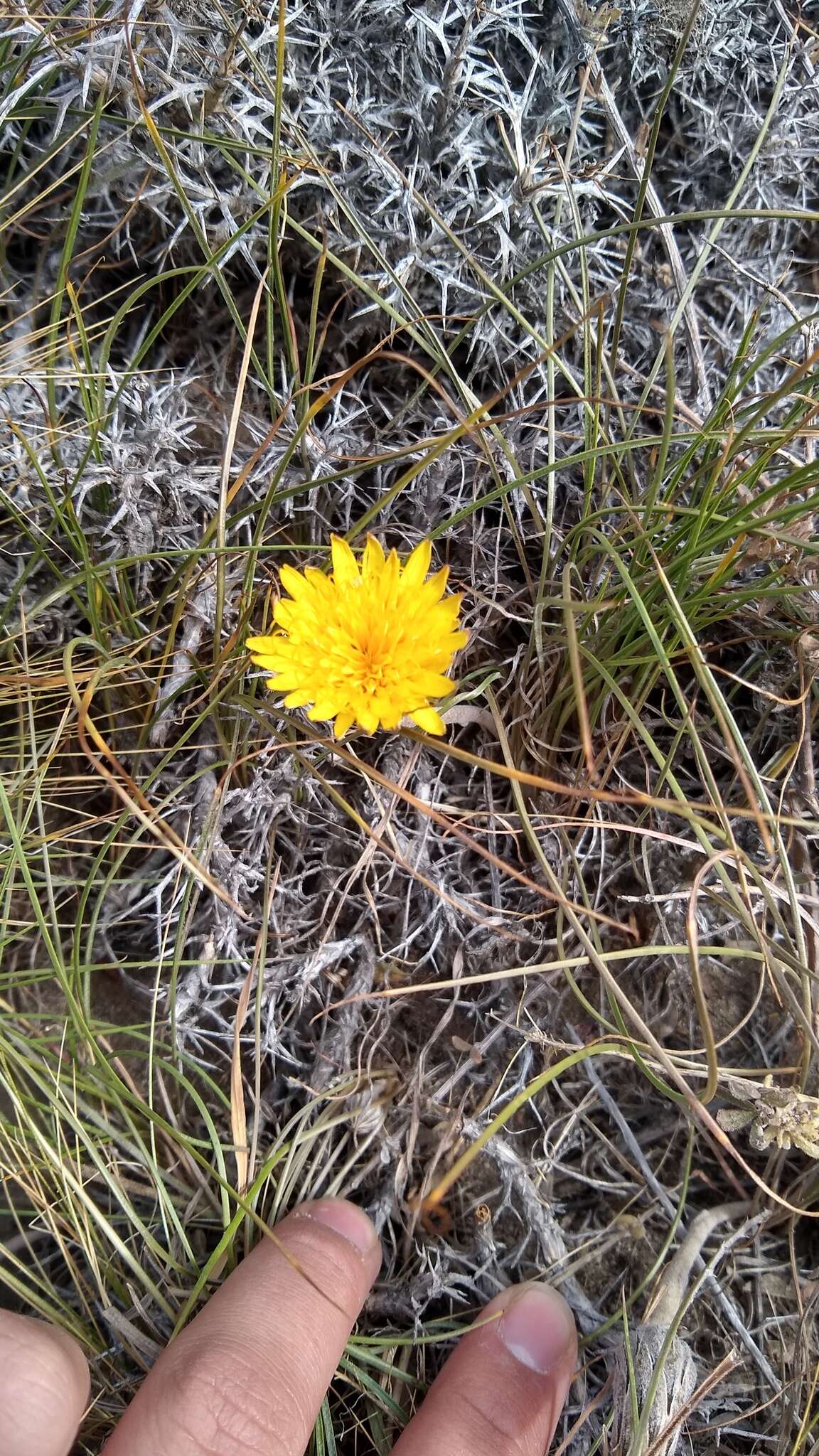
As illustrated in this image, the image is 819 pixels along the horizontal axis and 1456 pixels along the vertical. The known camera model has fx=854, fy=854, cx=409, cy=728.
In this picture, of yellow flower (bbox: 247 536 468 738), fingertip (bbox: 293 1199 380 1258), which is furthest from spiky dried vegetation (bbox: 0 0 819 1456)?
yellow flower (bbox: 247 536 468 738)

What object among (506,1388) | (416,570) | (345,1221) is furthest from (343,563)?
(506,1388)

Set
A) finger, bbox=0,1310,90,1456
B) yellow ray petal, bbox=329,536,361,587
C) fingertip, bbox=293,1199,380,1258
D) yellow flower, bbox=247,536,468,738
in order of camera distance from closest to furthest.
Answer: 1. yellow flower, bbox=247,536,468,738
2. yellow ray petal, bbox=329,536,361,587
3. finger, bbox=0,1310,90,1456
4. fingertip, bbox=293,1199,380,1258

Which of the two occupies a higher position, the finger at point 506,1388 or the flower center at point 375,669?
the flower center at point 375,669

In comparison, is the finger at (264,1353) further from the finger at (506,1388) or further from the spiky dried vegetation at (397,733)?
the finger at (506,1388)

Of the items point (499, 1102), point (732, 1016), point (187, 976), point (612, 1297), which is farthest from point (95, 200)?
point (612, 1297)

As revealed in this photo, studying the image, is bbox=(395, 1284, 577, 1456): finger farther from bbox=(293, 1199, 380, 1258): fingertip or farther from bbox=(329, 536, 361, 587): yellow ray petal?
bbox=(329, 536, 361, 587): yellow ray petal

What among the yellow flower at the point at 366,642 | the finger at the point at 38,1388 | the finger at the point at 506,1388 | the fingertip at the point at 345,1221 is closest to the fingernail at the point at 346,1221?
the fingertip at the point at 345,1221
